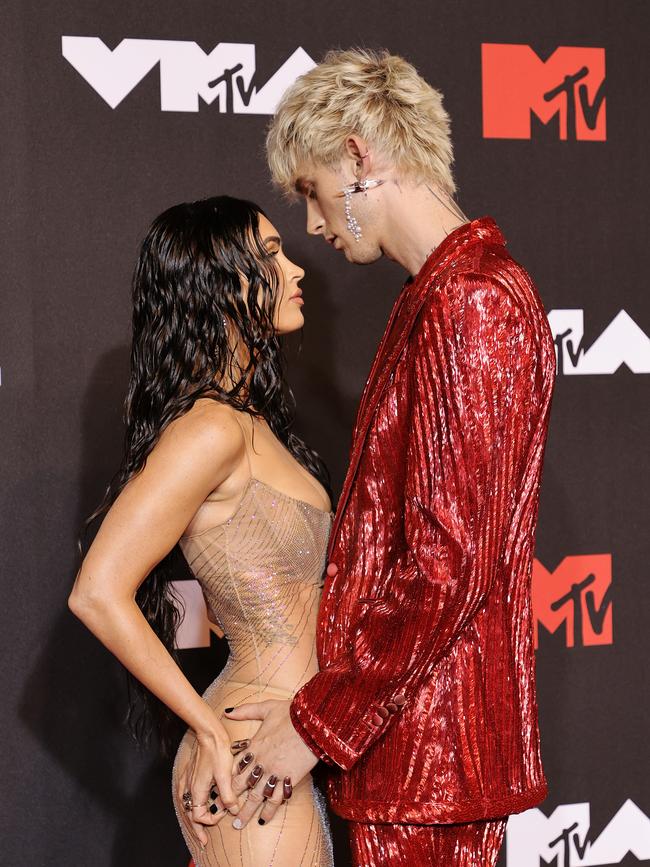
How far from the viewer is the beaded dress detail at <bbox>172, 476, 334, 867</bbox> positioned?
1.53 m

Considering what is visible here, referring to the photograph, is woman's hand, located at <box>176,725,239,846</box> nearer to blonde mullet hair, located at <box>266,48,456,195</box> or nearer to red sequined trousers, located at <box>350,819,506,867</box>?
red sequined trousers, located at <box>350,819,506,867</box>

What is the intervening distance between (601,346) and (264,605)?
4.97ft

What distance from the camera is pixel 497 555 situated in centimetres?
132

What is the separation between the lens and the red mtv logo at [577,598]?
107 inches

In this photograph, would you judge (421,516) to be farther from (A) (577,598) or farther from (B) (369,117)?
(A) (577,598)

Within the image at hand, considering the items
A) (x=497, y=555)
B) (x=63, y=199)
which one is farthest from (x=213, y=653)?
(x=497, y=555)

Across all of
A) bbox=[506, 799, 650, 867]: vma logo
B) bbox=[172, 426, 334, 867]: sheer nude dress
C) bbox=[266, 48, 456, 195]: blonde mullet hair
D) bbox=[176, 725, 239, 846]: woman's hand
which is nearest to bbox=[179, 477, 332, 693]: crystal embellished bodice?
bbox=[172, 426, 334, 867]: sheer nude dress

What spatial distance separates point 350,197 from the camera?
1509mm

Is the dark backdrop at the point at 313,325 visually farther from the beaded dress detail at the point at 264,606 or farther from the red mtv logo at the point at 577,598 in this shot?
the beaded dress detail at the point at 264,606

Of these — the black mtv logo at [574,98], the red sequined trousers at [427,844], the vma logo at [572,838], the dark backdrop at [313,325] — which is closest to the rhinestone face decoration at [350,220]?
the red sequined trousers at [427,844]

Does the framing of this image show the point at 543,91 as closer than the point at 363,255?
No

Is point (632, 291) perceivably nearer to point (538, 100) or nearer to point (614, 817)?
point (538, 100)

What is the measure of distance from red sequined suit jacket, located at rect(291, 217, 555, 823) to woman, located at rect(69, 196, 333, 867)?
3.8 inches

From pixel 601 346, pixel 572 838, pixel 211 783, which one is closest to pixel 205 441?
pixel 211 783
